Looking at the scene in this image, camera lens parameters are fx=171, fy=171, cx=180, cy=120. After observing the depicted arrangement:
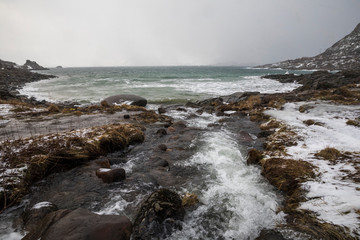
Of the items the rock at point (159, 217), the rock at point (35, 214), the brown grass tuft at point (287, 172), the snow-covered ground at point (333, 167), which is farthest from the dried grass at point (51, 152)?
the snow-covered ground at point (333, 167)

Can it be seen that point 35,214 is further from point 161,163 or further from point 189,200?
point 161,163

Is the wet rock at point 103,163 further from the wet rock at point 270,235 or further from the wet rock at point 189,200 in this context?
the wet rock at point 270,235

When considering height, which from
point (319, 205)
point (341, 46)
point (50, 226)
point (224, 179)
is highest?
point (341, 46)

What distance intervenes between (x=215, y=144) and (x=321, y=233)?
16.9ft

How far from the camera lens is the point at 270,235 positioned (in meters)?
3.25

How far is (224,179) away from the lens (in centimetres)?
534

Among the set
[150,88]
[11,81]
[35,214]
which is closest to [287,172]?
[35,214]

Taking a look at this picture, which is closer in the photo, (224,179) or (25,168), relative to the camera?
(25,168)

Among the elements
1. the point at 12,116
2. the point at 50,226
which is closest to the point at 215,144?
the point at 50,226

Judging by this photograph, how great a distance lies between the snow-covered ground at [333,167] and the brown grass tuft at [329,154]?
0.50 ft

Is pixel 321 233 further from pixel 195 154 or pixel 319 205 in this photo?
pixel 195 154

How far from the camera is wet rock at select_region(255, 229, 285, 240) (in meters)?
3.17

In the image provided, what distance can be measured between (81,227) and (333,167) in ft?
21.3

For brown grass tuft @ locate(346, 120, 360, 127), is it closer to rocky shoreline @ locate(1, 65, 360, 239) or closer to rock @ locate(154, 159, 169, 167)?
rocky shoreline @ locate(1, 65, 360, 239)
